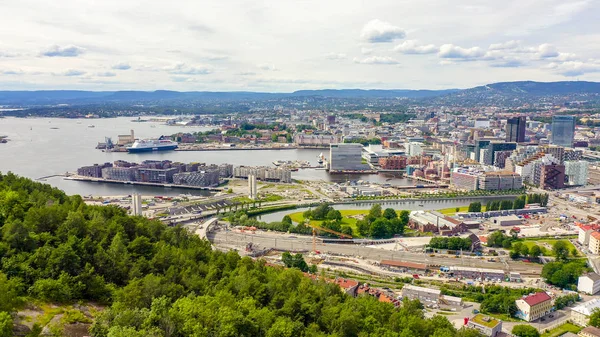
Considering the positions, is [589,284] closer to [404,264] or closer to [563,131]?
[404,264]

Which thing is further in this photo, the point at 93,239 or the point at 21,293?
the point at 93,239

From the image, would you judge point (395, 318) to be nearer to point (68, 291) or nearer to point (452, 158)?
point (68, 291)

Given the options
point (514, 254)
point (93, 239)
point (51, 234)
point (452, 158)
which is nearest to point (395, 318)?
point (93, 239)

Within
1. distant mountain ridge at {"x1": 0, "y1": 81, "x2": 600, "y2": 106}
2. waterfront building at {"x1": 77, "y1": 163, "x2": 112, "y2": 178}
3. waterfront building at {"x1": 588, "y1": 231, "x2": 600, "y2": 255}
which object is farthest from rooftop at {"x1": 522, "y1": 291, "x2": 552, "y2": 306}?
distant mountain ridge at {"x1": 0, "y1": 81, "x2": 600, "y2": 106}

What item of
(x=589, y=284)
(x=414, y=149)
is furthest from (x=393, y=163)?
(x=589, y=284)

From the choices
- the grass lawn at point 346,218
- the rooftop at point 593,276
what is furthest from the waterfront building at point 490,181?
the rooftop at point 593,276
